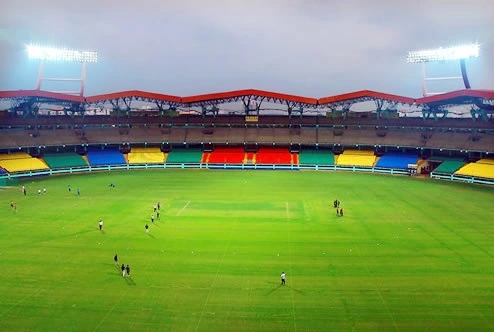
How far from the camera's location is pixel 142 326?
20.6 meters

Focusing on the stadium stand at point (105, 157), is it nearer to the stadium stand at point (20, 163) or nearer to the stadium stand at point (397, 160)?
the stadium stand at point (20, 163)

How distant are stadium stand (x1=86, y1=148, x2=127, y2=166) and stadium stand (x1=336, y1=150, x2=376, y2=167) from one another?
43410 millimetres

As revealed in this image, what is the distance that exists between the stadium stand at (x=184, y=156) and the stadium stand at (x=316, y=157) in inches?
841

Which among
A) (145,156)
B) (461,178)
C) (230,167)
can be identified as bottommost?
(461,178)

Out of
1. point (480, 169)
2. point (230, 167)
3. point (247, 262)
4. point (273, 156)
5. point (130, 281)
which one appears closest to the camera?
point (130, 281)

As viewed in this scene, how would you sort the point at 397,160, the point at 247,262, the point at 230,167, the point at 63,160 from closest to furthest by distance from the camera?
the point at 247,262 → the point at 63,160 → the point at 397,160 → the point at 230,167

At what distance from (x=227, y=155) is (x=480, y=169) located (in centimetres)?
4625

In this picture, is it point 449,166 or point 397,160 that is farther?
point 397,160

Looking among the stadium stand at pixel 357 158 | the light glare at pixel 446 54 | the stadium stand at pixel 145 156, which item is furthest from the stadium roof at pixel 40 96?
the light glare at pixel 446 54

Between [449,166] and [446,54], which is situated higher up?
[446,54]

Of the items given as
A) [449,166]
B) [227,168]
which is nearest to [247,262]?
[227,168]

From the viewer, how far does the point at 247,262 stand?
29.3 m

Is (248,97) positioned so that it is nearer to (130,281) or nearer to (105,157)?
(105,157)

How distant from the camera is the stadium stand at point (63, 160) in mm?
76562
